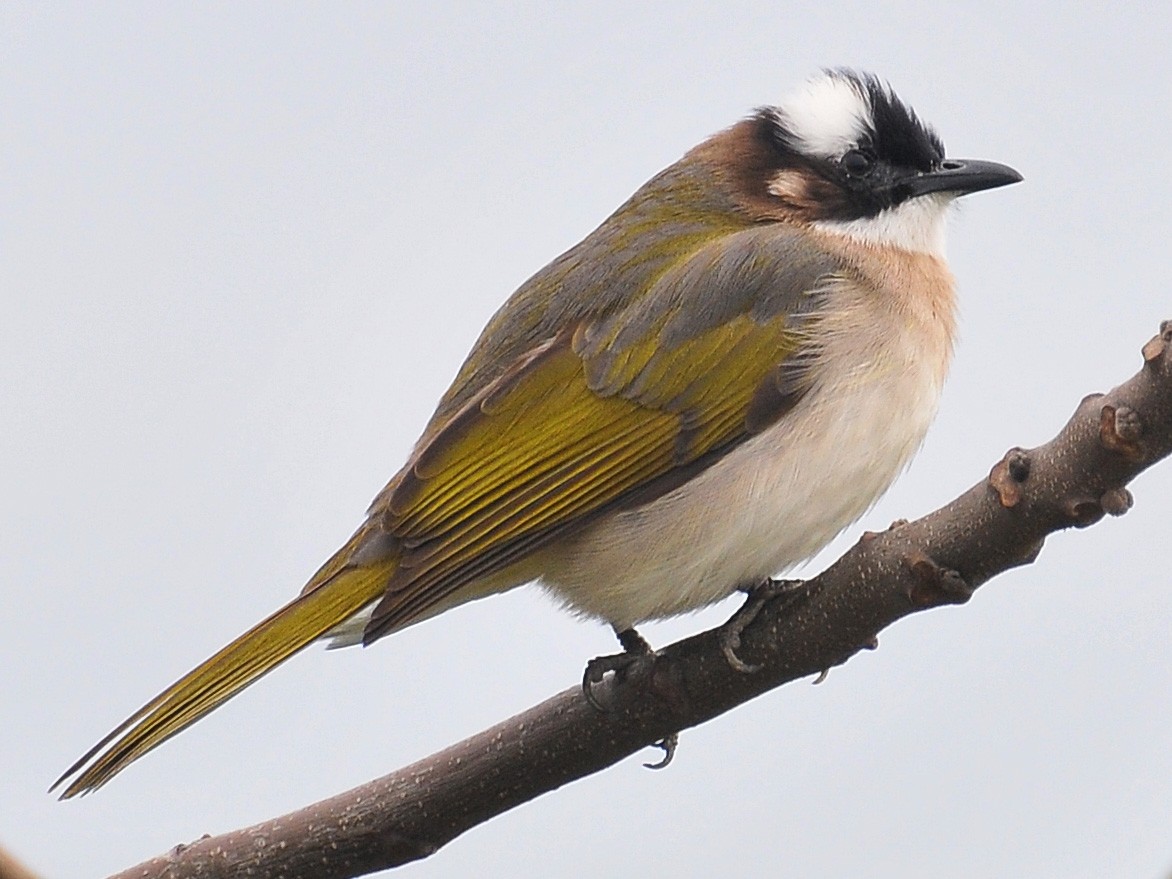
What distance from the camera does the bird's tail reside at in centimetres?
455

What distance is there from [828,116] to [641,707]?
8.73 ft

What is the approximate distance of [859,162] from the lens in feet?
19.8

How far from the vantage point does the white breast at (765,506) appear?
5047 millimetres

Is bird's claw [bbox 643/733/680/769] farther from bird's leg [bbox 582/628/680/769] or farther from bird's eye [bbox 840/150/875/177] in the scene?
bird's eye [bbox 840/150/875/177]

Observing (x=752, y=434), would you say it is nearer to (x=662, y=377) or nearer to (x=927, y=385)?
(x=662, y=377)

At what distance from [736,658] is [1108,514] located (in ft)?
3.99

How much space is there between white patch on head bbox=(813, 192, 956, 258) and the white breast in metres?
0.65

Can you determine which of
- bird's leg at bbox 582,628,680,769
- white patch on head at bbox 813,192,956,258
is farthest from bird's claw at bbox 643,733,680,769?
white patch on head at bbox 813,192,956,258

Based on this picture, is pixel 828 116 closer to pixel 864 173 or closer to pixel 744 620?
pixel 864 173

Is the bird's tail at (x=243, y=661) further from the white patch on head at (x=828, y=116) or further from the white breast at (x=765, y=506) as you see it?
the white patch on head at (x=828, y=116)

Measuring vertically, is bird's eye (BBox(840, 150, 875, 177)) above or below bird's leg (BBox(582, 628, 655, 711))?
above

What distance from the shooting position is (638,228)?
5922 millimetres

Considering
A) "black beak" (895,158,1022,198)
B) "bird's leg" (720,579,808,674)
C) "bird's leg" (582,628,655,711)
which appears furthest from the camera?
"black beak" (895,158,1022,198)

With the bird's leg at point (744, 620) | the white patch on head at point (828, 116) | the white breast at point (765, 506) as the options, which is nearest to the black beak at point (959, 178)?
the white patch on head at point (828, 116)
